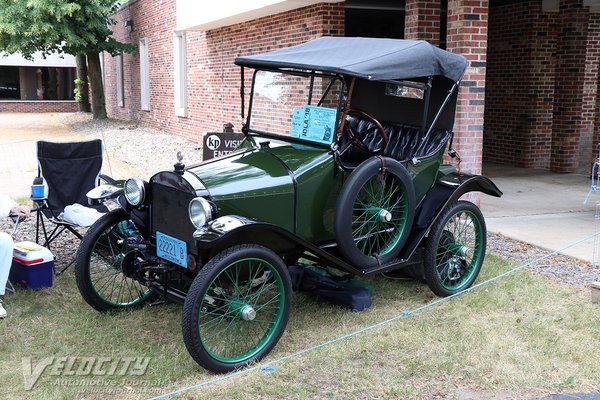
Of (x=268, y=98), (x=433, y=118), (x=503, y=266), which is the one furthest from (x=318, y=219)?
(x=503, y=266)

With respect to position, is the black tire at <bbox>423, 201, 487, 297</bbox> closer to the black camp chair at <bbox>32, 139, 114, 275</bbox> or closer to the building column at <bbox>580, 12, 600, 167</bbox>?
the black camp chair at <bbox>32, 139, 114, 275</bbox>

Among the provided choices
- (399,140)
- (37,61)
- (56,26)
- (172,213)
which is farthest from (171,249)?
(37,61)

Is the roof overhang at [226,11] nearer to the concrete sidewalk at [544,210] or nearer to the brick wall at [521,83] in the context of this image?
the concrete sidewalk at [544,210]

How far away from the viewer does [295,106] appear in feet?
15.0

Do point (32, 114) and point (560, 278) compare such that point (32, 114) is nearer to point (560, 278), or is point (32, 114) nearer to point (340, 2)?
point (340, 2)

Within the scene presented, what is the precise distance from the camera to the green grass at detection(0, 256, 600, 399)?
349 centimetres

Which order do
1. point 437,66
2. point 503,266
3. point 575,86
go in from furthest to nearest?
1. point 575,86
2. point 503,266
3. point 437,66

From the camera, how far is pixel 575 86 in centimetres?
1058

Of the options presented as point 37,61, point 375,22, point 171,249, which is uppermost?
point 375,22

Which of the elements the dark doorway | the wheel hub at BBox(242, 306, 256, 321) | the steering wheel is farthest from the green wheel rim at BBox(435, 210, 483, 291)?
the dark doorway

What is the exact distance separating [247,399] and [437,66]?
8.85 ft

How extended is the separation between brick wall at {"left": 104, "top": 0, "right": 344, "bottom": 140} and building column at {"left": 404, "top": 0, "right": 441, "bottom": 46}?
1.62 meters

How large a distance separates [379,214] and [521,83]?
25.7 feet

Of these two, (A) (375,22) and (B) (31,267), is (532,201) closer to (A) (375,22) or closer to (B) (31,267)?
(B) (31,267)
